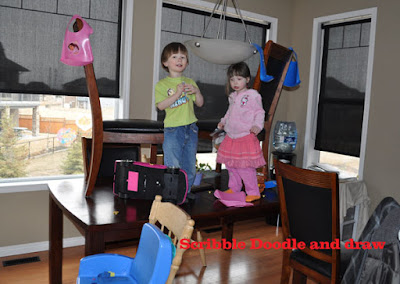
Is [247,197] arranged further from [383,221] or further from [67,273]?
[67,273]

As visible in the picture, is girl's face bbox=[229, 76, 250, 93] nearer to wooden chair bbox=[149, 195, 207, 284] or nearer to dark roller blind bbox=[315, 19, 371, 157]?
wooden chair bbox=[149, 195, 207, 284]

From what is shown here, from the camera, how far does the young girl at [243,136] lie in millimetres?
2188

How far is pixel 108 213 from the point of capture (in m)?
1.83

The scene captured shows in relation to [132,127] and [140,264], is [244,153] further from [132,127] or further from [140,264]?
[140,264]

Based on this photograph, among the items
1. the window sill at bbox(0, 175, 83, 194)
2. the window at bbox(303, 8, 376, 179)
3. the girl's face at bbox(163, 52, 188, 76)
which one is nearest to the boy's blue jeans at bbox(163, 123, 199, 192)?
the girl's face at bbox(163, 52, 188, 76)

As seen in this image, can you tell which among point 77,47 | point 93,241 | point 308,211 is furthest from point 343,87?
point 93,241

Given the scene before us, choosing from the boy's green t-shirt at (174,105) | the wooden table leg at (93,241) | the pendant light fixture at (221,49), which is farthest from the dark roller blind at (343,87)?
the wooden table leg at (93,241)

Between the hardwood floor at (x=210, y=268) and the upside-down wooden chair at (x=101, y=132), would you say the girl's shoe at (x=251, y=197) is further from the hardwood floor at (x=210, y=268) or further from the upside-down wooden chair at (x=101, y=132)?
the hardwood floor at (x=210, y=268)

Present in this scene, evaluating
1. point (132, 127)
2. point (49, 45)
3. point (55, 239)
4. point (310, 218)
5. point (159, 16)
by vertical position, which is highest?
point (159, 16)

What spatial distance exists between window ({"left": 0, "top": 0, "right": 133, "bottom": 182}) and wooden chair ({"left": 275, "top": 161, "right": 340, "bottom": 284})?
1.92m

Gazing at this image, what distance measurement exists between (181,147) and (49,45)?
1.63m

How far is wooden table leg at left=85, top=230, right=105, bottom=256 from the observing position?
65.4 inches

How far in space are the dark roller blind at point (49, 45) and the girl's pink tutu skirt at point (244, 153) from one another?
1631 mm

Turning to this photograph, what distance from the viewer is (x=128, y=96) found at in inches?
138
